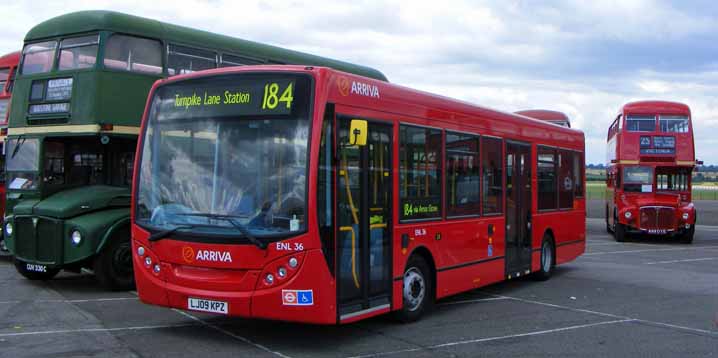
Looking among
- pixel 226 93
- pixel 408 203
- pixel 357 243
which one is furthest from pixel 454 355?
pixel 226 93

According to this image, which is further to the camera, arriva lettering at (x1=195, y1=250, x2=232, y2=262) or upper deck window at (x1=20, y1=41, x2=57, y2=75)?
upper deck window at (x1=20, y1=41, x2=57, y2=75)

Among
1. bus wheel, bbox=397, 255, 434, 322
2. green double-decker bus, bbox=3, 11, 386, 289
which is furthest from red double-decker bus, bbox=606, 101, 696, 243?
bus wheel, bbox=397, 255, 434, 322

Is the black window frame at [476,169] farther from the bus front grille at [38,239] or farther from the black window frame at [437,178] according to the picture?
the bus front grille at [38,239]

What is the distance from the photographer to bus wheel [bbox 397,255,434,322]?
9305 mm

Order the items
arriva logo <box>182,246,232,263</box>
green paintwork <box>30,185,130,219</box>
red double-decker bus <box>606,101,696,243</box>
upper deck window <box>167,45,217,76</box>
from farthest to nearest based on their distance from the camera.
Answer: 1. red double-decker bus <box>606,101,696,243</box>
2. upper deck window <box>167,45,217,76</box>
3. green paintwork <box>30,185,130,219</box>
4. arriva logo <box>182,246,232,263</box>

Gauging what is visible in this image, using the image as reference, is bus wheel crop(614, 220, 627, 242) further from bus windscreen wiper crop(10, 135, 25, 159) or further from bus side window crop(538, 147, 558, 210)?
bus windscreen wiper crop(10, 135, 25, 159)

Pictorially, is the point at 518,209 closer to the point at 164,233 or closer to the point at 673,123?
the point at 164,233

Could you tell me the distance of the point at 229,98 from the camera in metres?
8.14

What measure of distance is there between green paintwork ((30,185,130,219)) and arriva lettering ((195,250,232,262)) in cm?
498

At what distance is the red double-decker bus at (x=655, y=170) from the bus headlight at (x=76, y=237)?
1878 cm

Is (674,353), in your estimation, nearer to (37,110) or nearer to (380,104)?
(380,104)

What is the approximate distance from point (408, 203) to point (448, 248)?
1325mm

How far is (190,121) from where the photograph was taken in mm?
8414

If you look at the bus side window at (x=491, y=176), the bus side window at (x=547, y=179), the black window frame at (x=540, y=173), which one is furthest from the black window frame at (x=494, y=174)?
the bus side window at (x=547, y=179)
